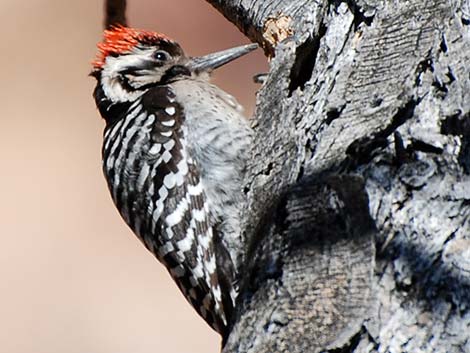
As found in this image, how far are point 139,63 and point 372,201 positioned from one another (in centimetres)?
192

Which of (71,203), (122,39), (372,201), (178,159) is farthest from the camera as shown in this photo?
(71,203)

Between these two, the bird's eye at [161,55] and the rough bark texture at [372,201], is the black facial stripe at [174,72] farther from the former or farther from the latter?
the rough bark texture at [372,201]

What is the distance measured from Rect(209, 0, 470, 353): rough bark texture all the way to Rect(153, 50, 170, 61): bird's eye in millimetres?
1454

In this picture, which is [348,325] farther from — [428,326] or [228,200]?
[228,200]

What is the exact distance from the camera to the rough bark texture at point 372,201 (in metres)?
1.85

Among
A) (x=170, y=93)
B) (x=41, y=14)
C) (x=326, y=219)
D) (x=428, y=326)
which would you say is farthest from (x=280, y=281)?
(x=41, y=14)

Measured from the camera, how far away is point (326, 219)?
6.48ft

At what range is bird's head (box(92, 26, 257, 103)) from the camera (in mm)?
3736

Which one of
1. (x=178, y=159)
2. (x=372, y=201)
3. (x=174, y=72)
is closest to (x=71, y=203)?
(x=174, y=72)

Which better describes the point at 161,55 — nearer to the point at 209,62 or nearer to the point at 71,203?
the point at 209,62

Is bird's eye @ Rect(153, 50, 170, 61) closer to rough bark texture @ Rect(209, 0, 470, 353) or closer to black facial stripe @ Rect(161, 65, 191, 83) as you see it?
black facial stripe @ Rect(161, 65, 191, 83)

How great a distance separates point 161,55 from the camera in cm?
377

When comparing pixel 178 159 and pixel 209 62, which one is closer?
pixel 178 159

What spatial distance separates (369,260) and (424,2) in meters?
0.60
